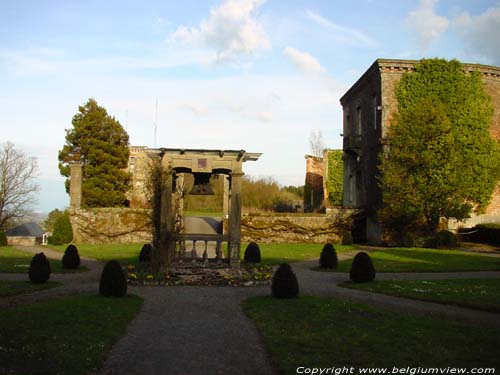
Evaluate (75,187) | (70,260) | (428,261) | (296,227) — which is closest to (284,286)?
(70,260)

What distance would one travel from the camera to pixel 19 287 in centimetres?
1267

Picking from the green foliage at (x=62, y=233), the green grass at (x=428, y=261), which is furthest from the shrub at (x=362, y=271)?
the green foliage at (x=62, y=233)

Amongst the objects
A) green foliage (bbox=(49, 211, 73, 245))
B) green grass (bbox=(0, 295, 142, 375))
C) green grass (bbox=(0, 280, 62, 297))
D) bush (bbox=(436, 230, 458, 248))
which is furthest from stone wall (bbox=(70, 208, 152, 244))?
green grass (bbox=(0, 295, 142, 375))

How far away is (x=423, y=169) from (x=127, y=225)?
18107 mm

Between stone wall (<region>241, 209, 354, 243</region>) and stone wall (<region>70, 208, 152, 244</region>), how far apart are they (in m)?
6.69

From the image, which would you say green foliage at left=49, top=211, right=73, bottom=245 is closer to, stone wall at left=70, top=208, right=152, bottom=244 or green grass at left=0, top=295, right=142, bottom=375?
stone wall at left=70, top=208, right=152, bottom=244

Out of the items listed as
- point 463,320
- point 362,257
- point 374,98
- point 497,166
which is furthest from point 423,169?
point 463,320

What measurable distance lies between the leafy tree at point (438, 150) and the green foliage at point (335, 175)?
15760 mm

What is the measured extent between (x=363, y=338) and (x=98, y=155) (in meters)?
29.0

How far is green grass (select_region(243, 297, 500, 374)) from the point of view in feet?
21.3

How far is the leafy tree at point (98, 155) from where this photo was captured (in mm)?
32938

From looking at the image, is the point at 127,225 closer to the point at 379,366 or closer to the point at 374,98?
the point at 374,98

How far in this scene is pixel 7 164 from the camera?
119 ft

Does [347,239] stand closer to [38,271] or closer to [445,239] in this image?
[445,239]
